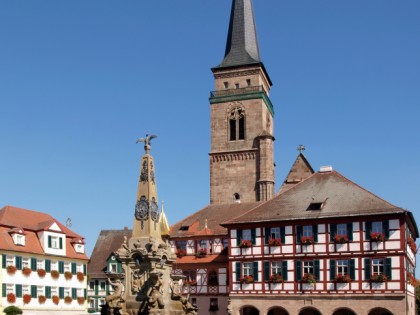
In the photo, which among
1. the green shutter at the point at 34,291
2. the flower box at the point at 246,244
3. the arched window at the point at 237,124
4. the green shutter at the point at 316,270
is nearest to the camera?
the green shutter at the point at 316,270

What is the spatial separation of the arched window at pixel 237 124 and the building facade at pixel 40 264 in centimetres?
1923

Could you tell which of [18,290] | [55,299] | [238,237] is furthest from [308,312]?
[18,290]

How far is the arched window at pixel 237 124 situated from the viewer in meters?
70.1

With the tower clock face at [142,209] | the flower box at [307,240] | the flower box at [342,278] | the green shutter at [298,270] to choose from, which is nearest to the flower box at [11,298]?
the green shutter at [298,270]

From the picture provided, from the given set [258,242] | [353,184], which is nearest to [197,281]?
[258,242]

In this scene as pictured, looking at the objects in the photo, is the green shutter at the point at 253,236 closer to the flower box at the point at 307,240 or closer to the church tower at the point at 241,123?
the flower box at the point at 307,240

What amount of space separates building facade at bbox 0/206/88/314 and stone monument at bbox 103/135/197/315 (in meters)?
21.5

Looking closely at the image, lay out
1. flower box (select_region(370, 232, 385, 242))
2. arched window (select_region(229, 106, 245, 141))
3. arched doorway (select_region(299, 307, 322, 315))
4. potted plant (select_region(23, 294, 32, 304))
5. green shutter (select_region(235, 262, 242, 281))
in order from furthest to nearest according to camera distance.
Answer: arched window (select_region(229, 106, 245, 141)), potted plant (select_region(23, 294, 32, 304)), green shutter (select_region(235, 262, 242, 281)), arched doorway (select_region(299, 307, 322, 315)), flower box (select_region(370, 232, 385, 242))

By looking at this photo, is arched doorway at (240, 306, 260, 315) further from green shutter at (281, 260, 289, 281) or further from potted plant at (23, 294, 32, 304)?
potted plant at (23, 294, 32, 304)

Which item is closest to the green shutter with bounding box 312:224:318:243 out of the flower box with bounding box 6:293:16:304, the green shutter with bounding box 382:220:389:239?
the green shutter with bounding box 382:220:389:239

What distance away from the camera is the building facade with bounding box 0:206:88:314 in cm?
5072

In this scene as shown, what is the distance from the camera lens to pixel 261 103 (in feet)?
231

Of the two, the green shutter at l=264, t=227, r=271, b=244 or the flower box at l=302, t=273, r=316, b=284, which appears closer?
the flower box at l=302, t=273, r=316, b=284

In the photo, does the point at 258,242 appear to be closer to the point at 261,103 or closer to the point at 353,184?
the point at 353,184
